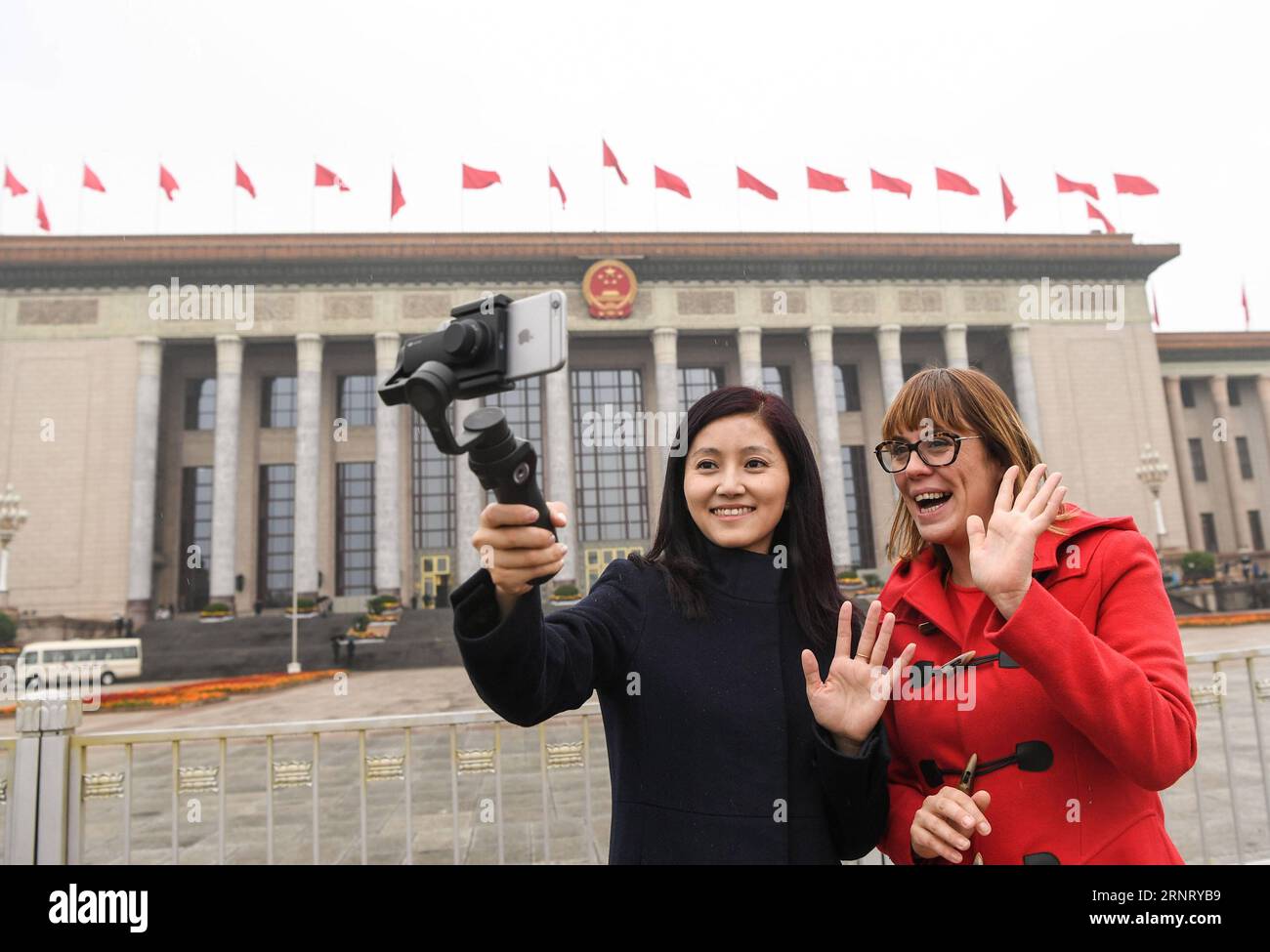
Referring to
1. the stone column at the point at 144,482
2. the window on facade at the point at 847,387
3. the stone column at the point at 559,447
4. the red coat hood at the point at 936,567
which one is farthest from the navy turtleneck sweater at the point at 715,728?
the window on facade at the point at 847,387

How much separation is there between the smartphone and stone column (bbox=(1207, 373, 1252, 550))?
43.5 m

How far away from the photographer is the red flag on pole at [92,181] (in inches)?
1006

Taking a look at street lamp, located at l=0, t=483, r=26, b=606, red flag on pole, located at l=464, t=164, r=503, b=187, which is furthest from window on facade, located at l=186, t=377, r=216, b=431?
red flag on pole, located at l=464, t=164, r=503, b=187

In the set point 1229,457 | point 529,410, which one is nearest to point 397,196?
point 529,410

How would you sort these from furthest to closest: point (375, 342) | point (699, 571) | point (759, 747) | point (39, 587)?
point (375, 342) < point (39, 587) < point (699, 571) < point (759, 747)

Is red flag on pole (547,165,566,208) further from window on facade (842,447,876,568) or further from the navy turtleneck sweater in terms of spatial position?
the navy turtleneck sweater

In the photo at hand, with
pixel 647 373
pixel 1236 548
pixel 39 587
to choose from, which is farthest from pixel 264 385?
pixel 1236 548

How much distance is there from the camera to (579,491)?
33.8 m

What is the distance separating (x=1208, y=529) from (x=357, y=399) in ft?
129

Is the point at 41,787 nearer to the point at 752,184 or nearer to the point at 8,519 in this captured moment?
the point at 8,519
